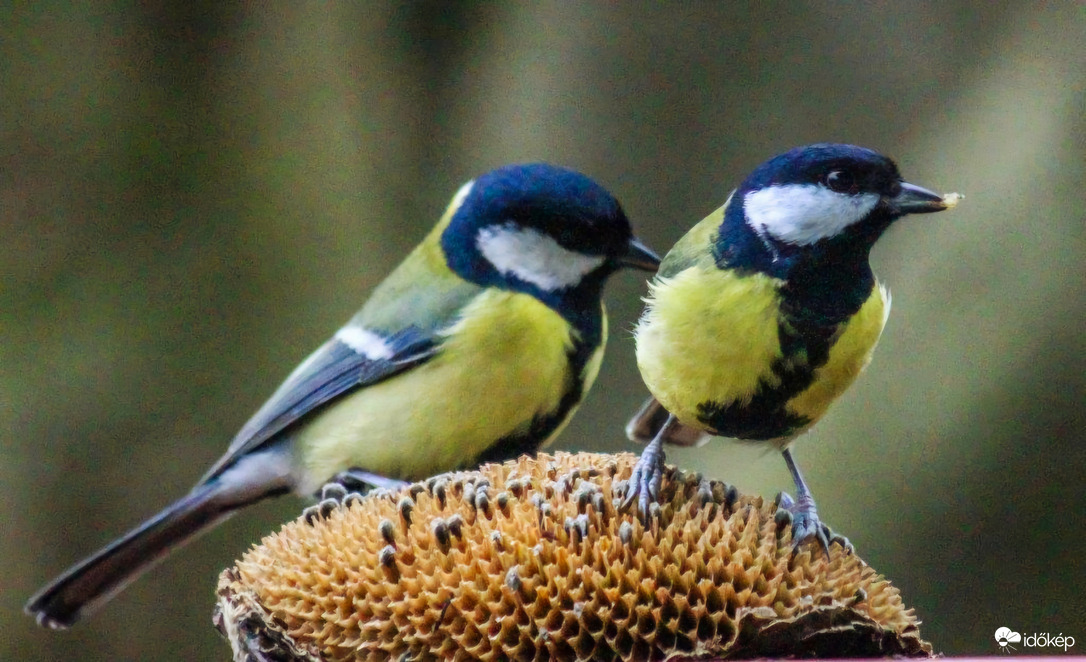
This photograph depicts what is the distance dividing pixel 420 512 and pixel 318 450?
0.32 meters

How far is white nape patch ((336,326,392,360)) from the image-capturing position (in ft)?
A: 3.05

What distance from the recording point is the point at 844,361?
649 millimetres

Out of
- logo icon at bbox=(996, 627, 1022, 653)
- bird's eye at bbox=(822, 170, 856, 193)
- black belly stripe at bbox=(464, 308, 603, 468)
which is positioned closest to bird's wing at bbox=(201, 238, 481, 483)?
black belly stripe at bbox=(464, 308, 603, 468)

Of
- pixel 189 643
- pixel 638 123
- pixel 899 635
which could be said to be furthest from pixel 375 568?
pixel 189 643

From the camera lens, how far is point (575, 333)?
860 millimetres

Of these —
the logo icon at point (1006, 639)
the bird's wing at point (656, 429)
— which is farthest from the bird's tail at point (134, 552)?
the logo icon at point (1006, 639)

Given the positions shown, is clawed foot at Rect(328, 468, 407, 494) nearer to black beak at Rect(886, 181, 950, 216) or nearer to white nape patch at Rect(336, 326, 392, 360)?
white nape patch at Rect(336, 326, 392, 360)

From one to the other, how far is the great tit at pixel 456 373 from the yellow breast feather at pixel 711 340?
5.0 inches

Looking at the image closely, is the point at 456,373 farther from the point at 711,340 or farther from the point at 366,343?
the point at 711,340

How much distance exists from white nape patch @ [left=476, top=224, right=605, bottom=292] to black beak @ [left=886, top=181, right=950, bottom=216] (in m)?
0.27

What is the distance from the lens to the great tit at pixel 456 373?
2.77 feet

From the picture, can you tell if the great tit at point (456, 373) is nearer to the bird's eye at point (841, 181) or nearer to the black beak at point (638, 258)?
the black beak at point (638, 258)

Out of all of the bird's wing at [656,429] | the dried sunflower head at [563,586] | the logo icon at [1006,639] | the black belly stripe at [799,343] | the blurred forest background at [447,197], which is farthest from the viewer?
the blurred forest background at [447,197]

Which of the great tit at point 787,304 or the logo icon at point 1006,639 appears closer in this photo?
the great tit at point 787,304
